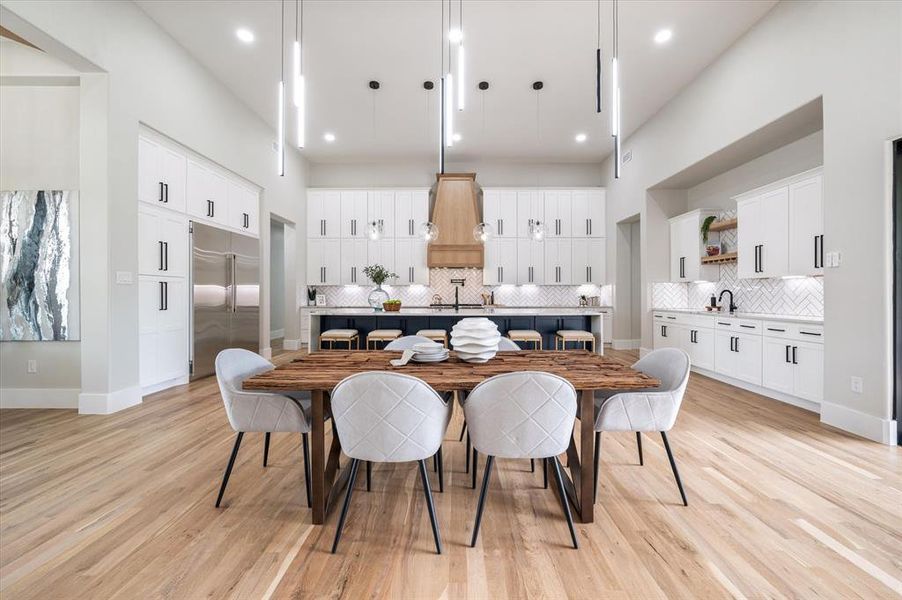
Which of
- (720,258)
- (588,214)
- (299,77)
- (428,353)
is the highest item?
(588,214)

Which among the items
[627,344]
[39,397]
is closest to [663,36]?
[627,344]

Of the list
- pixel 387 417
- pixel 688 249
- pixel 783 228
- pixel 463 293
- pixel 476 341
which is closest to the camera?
pixel 387 417

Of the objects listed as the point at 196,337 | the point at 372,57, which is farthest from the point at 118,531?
the point at 372,57

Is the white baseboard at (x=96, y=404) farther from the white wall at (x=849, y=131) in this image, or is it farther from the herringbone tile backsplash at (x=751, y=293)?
the herringbone tile backsplash at (x=751, y=293)

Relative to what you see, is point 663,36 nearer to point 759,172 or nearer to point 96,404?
point 759,172

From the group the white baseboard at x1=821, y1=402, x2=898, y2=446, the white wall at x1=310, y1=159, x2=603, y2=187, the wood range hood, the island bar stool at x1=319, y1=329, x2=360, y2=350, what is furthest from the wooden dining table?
the white wall at x1=310, y1=159, x2=603, y2=187

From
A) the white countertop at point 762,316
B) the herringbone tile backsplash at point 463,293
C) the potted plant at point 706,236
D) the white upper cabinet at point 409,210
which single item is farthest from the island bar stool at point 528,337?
the white upper cabinet at point 409,210

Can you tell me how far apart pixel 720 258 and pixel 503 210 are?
380 cm

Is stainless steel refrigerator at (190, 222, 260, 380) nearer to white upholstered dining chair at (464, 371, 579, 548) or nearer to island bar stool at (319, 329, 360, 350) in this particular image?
island bar stool at (319, 329, 360, 350)

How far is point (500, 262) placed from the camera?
7777 millimetres

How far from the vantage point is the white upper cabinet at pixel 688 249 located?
18.0 ft

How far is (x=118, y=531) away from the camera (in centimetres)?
183

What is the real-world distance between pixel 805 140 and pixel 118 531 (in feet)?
20.7

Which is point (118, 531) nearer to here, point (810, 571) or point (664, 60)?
point (810, 571)
